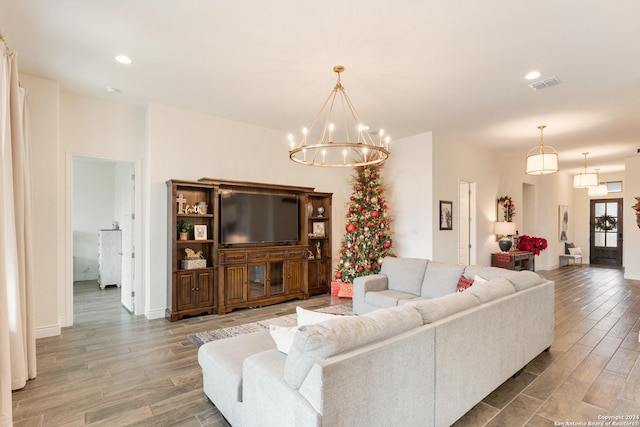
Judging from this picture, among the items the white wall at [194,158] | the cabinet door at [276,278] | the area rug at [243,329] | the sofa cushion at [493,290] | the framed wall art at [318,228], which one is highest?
the white wall at [194,158]

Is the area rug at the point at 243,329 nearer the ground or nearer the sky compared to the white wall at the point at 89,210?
nearer the ground

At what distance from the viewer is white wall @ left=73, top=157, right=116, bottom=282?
24.9 feet

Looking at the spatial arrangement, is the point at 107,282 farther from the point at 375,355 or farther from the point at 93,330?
the point at 375,355

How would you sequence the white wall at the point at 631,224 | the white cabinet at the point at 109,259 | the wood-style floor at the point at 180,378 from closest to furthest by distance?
1. the wood-style floor at the point at 180,378
2. the white cabinet at the point at 109,259
3. the white wall at the point at 631,224

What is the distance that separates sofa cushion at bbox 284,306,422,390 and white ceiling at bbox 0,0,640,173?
2404 mm

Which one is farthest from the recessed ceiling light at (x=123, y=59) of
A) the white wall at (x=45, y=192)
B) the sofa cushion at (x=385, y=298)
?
the sofa cushion at (x=385, y=298)

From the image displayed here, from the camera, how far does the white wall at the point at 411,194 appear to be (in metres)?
6.32

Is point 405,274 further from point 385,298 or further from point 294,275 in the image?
point 294,275

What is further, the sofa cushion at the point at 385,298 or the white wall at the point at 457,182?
the white wall at the point at 457,182

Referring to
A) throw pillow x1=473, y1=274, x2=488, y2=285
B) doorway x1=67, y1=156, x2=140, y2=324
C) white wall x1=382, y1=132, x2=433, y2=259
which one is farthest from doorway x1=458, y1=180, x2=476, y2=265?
doorway x1=67, y1=156, x2=140, y2=324

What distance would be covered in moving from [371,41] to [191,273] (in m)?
3.88

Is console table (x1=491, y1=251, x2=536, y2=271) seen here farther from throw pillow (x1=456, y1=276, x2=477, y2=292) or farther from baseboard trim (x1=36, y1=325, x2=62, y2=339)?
baseboard trim (x1=36, y1=325, x2=62, y2=339)

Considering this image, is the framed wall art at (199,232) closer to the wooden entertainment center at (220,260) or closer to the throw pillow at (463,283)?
the wooden entertainment center at (220,260)

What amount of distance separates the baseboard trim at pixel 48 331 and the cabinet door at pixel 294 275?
Answer: 3219mm
